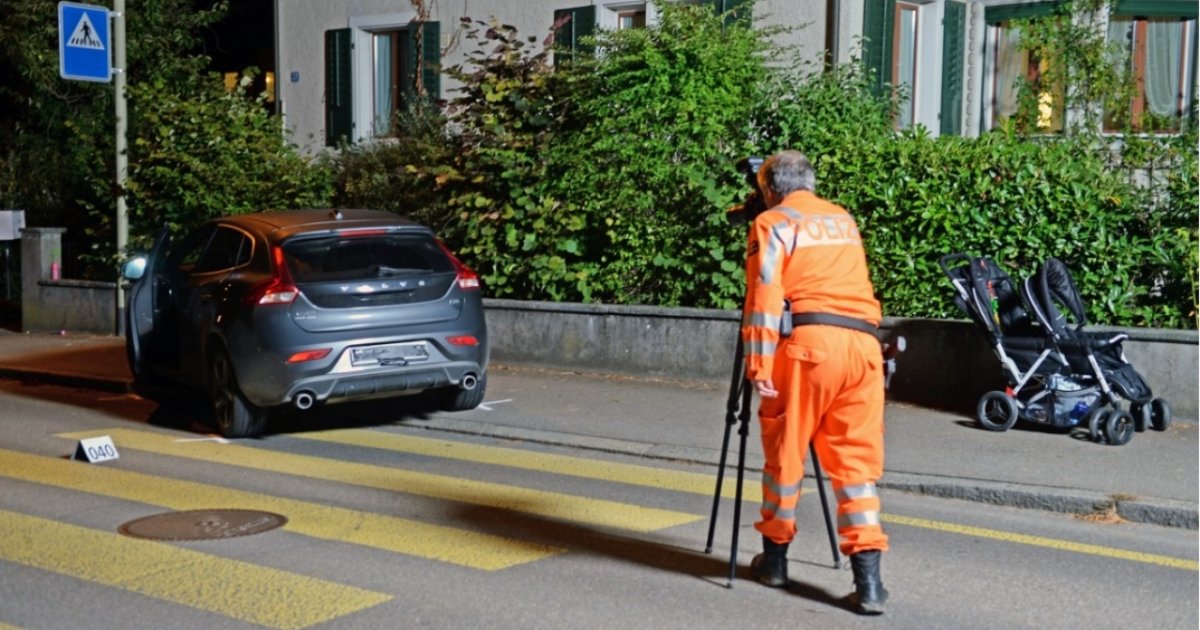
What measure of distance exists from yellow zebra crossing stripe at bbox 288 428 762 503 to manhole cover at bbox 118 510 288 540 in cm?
210

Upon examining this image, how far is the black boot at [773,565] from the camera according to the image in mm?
6387

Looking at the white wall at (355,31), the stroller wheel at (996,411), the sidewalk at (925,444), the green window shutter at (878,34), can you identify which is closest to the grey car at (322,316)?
the sidewalk at (925,444)

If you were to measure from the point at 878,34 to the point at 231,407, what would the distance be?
33.1 feet

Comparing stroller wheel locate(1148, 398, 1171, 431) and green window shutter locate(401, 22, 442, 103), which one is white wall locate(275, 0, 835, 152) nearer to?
green window shutter locate(401, 22, 442, 103)

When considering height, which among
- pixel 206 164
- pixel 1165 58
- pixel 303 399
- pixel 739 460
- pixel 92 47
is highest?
pixel 1165 58

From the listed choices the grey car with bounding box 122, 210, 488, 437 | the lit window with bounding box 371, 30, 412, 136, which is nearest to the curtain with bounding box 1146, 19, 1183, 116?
the lit window with bounding box 371, 30, 412, 136

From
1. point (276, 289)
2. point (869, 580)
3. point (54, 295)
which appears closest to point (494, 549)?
point (869, 580)

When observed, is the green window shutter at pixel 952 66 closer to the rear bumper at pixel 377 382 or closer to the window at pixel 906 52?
the window at pixel 906 52

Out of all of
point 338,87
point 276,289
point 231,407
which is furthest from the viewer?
point 338,87

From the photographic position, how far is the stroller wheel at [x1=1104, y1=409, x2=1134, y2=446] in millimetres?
9734

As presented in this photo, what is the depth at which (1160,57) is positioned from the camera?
60.0 feet

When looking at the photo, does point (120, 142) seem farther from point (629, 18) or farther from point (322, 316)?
point (322, 316)

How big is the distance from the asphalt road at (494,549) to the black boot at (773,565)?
0.06 m

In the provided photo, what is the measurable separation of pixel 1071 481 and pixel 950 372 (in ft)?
9.66
